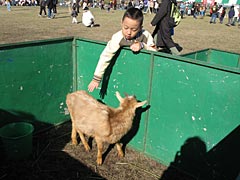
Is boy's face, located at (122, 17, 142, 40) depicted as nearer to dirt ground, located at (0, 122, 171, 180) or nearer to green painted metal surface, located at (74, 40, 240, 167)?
green painted metal surface, located at (74, 40, 240, 167)

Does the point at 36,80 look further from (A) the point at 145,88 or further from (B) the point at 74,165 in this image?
(A) the point at 145,88

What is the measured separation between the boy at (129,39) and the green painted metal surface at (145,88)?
15 centimetres

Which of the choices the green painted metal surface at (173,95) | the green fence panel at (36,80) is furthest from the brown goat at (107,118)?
the green fence panel at (36,80)

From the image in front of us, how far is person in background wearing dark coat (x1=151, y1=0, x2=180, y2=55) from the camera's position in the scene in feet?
16.2

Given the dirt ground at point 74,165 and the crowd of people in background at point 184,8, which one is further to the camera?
the crowd of people in background at point 184,8

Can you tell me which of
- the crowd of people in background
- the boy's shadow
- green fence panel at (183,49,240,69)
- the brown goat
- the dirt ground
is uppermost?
the crowd of people in background

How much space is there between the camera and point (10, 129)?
13.0 feet

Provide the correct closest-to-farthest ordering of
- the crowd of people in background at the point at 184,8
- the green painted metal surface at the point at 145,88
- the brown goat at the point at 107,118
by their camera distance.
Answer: the green painted metal surface at the point at 145,88, the brown goat at the point at 107,118, the crowd of people in background at the point at 184,8

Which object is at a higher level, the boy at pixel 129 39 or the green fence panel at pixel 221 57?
the boy at pixel 129 39

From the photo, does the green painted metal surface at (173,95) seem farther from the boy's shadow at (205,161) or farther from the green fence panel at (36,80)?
the green fence panel at (36,80)

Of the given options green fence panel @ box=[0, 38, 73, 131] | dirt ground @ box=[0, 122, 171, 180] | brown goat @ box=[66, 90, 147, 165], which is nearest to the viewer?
brown goat @ box=[66, 90, 147, 165]

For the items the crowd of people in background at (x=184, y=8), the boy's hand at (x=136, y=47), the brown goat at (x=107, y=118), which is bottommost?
the brown goat at (x=107, y=118)

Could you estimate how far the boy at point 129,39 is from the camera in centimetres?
347

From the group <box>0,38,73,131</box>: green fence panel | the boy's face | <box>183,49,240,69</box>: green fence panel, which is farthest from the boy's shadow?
<box>183,49,240,69</box>: green fence panel
